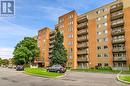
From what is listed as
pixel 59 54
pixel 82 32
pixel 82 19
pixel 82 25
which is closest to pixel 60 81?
pixel 59 54

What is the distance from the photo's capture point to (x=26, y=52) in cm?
8725

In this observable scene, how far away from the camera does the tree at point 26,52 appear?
86.5 meters

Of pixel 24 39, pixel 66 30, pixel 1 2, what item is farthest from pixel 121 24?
pixel 24 39

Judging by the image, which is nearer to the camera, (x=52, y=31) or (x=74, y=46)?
(x=74, y=46)

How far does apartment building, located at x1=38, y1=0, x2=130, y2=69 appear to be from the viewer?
5600cm

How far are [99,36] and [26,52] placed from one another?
3754cm

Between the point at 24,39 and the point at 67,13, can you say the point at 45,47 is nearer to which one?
the point at 24,39

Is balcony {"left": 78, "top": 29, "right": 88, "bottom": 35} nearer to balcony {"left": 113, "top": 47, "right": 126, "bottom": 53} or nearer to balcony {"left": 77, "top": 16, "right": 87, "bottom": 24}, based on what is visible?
balcony {"left": 77, "top": 16, "right": 87, "bottom": 24}

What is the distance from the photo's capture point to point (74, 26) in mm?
73562

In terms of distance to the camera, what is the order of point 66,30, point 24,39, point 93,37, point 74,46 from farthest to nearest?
point 24,39, point 66,30, point 74,46, point 93,37

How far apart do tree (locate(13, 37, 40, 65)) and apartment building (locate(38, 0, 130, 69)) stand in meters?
18.4

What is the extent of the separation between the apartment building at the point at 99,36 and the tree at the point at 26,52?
60.4 feet

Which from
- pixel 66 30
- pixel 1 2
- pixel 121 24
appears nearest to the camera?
pixel 1 2

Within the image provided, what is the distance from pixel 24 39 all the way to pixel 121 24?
176 ft
